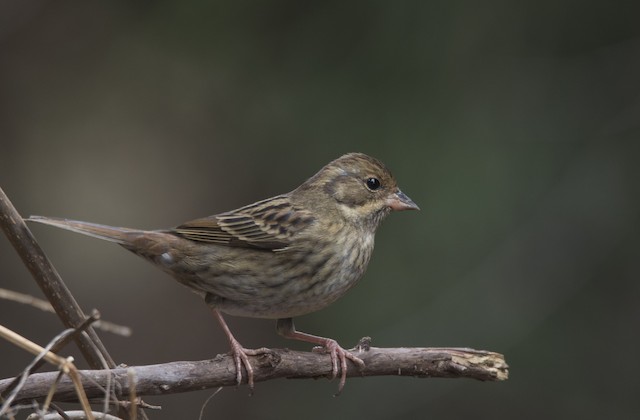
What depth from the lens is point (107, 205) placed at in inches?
396

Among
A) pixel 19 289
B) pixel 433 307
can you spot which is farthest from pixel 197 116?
pixel 433 307

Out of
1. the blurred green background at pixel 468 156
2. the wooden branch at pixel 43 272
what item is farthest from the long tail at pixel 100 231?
the blurred green background at pixel 468 156

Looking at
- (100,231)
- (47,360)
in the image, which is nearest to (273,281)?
(100,231)

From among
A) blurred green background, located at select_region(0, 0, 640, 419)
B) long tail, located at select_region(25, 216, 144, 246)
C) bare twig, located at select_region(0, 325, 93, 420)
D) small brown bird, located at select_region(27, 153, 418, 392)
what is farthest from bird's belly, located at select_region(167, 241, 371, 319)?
blurred green background, located at select_region(0, 0, 640, 419)

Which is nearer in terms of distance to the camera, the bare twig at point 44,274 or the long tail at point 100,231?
the bare twig at point 44,274

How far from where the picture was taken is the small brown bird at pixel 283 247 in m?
5.11

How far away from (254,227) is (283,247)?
24 centimetres

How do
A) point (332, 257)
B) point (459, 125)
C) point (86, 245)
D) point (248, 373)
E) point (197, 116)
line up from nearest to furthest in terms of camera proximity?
point (248, 373)
point (332, 257)
point (459, 125)
point (197, 116)
point (86, 245)

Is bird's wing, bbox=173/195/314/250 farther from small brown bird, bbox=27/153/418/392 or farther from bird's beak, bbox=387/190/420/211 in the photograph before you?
bird's beak, bbox=387/190/420/211

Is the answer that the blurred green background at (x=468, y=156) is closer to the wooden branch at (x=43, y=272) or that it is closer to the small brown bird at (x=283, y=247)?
the small brown bird at (x=283, y=247)

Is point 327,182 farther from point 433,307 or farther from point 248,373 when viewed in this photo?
point 433,307

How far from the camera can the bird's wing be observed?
530 centimetres

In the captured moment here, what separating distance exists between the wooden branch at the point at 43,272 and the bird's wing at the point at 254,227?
158 centimetres

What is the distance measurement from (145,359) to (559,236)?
4080 mm
